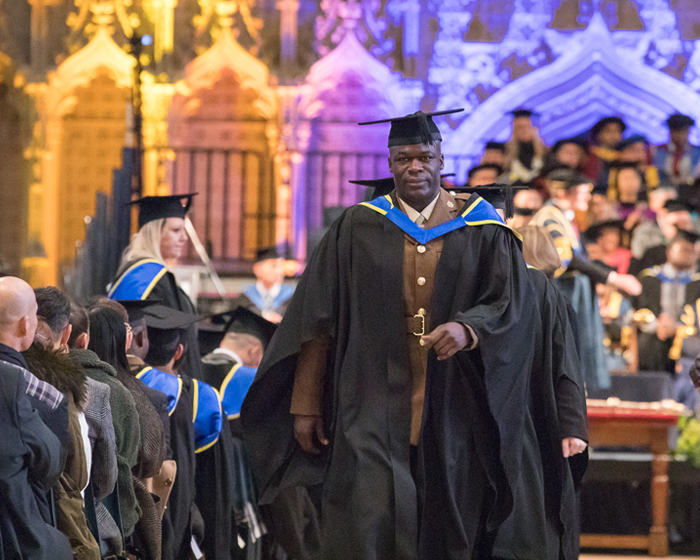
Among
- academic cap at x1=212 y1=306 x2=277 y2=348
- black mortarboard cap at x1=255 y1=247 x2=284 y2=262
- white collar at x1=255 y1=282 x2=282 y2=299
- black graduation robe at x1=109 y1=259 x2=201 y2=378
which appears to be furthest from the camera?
black mortarboard cap at x1=255 y1=247 x2=284 y2=262

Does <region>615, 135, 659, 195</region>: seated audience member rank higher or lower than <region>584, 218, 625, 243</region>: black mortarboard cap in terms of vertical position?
higher

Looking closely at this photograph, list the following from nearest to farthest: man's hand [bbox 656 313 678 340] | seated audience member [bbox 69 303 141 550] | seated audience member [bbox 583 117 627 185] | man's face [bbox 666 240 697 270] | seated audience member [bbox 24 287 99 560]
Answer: seated audience member [bbox 24 287 99 560] → seated audience member [bbox 69 303 141 550] → man's hand [bbox 656 313 678 340] → man's face [bbox 666 240 697 270] → seated audience member [bbox 583 117 627 185]

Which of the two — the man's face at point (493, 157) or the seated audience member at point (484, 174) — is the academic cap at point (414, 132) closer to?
the seated audience member at point (484, 174)

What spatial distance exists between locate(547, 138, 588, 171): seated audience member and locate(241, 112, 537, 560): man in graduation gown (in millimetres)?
8649

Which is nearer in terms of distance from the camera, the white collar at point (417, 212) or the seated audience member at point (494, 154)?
the white collar at point (417, 212)

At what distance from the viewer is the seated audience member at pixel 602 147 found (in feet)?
45.1

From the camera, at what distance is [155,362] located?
5.86 m

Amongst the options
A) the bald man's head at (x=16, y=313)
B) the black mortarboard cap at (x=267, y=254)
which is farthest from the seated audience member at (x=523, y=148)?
the bald man's head at (x=16, y=313)

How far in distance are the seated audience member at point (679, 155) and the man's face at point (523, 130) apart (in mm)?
1558

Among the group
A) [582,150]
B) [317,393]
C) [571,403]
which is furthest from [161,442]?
[582,150]

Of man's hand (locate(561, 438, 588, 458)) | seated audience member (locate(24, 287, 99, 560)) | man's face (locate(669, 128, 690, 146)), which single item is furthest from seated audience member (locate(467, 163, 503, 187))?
seated audience member (locate(24, 287, 99, 560))

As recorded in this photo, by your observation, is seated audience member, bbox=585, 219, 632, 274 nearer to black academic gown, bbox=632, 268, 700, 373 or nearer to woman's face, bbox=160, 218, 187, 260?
black academic gown, bbox=632, 268, 700, 373

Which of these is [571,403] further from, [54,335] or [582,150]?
[582,150]

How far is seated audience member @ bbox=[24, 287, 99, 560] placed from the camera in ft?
13.7
